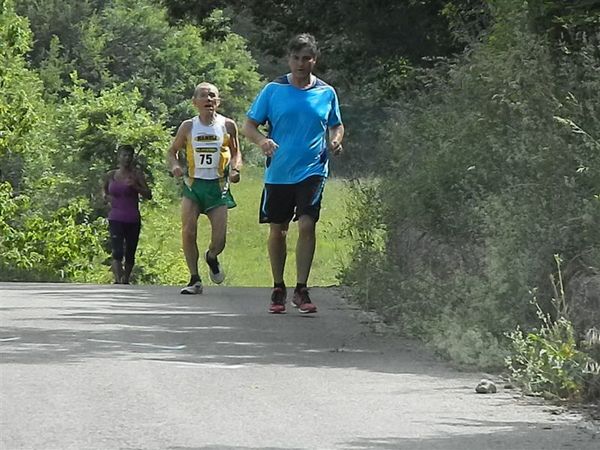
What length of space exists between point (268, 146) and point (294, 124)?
0.33 meters

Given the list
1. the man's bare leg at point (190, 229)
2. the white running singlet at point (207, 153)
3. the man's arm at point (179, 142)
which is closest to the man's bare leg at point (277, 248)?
the man's bare leg at point (190, 229)

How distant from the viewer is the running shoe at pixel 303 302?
13.4 metres

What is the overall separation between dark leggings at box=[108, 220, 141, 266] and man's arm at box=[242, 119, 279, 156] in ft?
22.5

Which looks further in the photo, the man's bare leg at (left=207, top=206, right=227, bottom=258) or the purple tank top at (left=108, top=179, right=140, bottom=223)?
the purple tank top at (left=108, top=179, right=140, bottom=223)

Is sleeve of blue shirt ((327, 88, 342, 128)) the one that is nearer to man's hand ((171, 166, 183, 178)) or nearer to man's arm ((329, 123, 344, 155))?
man's arm ((329, 123, 344, 155))

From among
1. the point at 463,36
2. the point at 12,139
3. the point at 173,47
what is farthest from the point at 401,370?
the point at 173,47

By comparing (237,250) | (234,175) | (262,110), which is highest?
(262,110)

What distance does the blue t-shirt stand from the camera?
13.4m

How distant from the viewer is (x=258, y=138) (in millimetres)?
13359

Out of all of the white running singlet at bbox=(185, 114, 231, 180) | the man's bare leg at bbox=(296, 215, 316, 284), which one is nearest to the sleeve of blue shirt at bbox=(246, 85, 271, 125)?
the man's bare leg at bbox=(296, 215, 316, 284)

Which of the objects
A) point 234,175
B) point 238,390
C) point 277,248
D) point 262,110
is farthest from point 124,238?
point 238,390

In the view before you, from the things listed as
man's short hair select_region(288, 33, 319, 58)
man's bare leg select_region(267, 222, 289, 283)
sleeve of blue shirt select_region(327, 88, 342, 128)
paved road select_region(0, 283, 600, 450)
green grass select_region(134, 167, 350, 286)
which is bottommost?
green grass select_region(134, 167, 350, 286)

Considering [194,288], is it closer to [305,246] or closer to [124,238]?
[305,246]

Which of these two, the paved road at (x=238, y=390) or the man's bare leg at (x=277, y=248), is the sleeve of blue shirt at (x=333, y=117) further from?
the paved road at (x=238, y=390)
